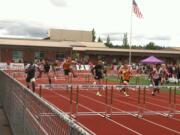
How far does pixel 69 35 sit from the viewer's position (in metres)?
104

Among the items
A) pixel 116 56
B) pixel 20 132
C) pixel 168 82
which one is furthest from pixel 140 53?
pixel 20 132

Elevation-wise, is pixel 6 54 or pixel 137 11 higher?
pixel 137 11

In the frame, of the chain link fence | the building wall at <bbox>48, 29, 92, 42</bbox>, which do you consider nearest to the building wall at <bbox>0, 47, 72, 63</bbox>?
the building wall at <bbox>48, 29, 92, 42</bbox>

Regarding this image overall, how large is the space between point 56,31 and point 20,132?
95061mm

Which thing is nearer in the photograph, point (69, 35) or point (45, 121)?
point (45, 121)

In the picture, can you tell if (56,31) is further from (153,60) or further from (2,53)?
(153,60)

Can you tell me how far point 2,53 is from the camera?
2972 inches

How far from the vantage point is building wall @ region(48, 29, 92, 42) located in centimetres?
10388

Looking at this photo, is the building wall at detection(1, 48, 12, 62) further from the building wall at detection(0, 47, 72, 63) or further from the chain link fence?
the chain link fence

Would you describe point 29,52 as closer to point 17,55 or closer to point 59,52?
point 17,55

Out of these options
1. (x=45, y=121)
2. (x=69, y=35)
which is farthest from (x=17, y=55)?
(x=45, y=121)

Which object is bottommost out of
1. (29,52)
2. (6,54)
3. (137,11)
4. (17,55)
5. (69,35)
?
(17,55)

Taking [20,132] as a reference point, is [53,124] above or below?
above

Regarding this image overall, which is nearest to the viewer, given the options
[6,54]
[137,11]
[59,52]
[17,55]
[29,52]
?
[137,11]
